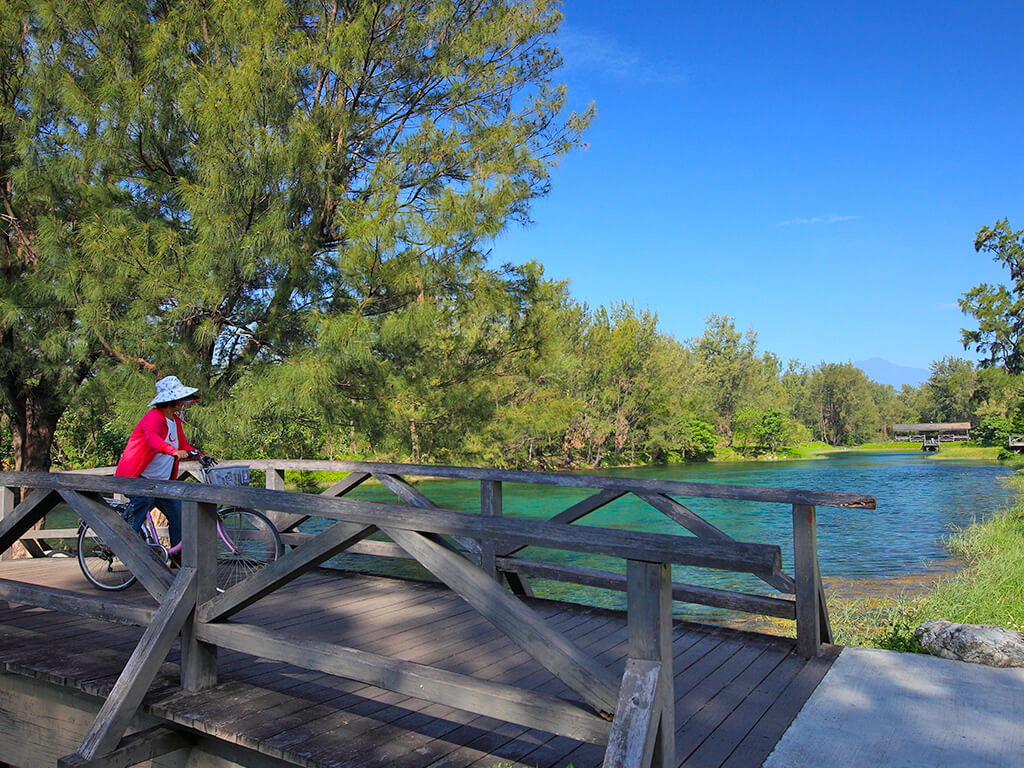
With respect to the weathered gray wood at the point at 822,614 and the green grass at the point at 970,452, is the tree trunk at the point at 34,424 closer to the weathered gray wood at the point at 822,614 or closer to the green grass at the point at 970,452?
the weathered gray wood at the point at 822,614

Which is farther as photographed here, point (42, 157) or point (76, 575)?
point (42, 157)

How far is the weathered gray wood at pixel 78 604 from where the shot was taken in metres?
3.32

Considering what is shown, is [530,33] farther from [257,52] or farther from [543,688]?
[543,688]

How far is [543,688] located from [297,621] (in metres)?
1.68

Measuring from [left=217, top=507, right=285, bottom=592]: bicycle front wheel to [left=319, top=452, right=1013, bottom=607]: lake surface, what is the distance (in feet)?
11.8

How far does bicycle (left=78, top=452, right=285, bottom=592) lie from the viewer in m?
5.10

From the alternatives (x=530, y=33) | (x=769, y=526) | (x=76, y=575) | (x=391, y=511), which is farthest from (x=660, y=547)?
(x=769, y=526)

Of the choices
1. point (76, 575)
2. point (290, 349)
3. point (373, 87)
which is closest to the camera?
point (76, 575)

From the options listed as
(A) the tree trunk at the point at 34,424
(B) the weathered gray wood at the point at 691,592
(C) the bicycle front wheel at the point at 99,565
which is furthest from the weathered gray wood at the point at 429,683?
(A) the tree trunk at the point at 34,424

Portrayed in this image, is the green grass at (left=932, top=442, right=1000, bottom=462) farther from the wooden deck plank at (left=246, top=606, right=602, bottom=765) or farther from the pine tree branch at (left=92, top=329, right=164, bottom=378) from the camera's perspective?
the wooden deck plank at (left=246, top=606, right=602, bottom=765)

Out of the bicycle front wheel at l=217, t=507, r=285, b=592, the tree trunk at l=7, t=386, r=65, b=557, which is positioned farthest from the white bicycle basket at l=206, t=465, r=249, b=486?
the tree trunk at l=7, t=386, r=65, b=557

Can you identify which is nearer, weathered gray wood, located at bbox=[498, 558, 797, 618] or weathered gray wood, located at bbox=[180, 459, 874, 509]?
weathered gray wood, located at bbox=[180, 459, 874, 509]

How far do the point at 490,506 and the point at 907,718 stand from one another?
2.44m

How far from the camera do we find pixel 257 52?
849 centimetres
